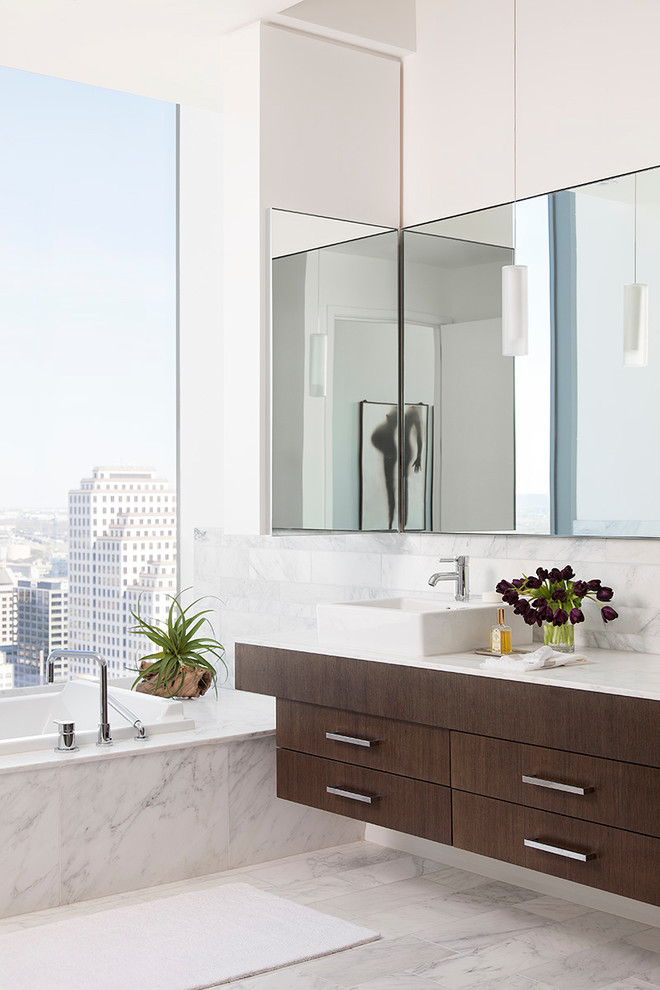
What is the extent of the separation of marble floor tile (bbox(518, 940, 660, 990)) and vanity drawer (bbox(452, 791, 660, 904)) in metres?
0.29

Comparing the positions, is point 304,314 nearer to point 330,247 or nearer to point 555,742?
point 330,247

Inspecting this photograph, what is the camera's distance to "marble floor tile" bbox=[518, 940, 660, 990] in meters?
2.75

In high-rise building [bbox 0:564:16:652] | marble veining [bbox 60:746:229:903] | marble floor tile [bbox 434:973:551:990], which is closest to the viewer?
marble floor tile [bbox 434:973:551:990]

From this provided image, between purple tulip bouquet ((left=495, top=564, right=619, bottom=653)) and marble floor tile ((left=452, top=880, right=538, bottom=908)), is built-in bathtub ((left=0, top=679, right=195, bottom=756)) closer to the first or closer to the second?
marble floor tile ((left=452, top=880, right=538, bottom=908))

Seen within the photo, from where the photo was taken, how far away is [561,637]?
3123 mm

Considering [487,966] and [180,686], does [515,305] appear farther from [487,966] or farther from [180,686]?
[180,686]

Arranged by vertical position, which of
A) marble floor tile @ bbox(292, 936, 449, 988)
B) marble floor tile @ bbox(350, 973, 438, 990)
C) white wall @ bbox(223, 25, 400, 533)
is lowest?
marble floor tile @ bbox(292, 936, 449, 988)

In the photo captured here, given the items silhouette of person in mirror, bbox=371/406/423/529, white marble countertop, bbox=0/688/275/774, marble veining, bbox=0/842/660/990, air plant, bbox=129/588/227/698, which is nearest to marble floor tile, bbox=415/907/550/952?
marble veining, bbox=0/842/660/990

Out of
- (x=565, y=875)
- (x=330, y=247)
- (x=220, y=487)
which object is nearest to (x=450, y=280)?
(x=330, y=247)

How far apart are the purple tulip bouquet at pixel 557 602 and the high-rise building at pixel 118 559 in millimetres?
2128

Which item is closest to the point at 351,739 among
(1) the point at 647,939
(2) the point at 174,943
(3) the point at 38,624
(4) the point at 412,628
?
(4) the point at 412,628

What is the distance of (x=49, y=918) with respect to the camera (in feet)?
10.4

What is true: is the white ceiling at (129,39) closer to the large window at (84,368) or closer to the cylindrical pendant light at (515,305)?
the large window at (84,368)

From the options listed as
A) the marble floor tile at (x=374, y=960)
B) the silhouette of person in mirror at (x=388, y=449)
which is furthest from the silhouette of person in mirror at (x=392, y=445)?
the marble floor tile at (x=374, y=960)
